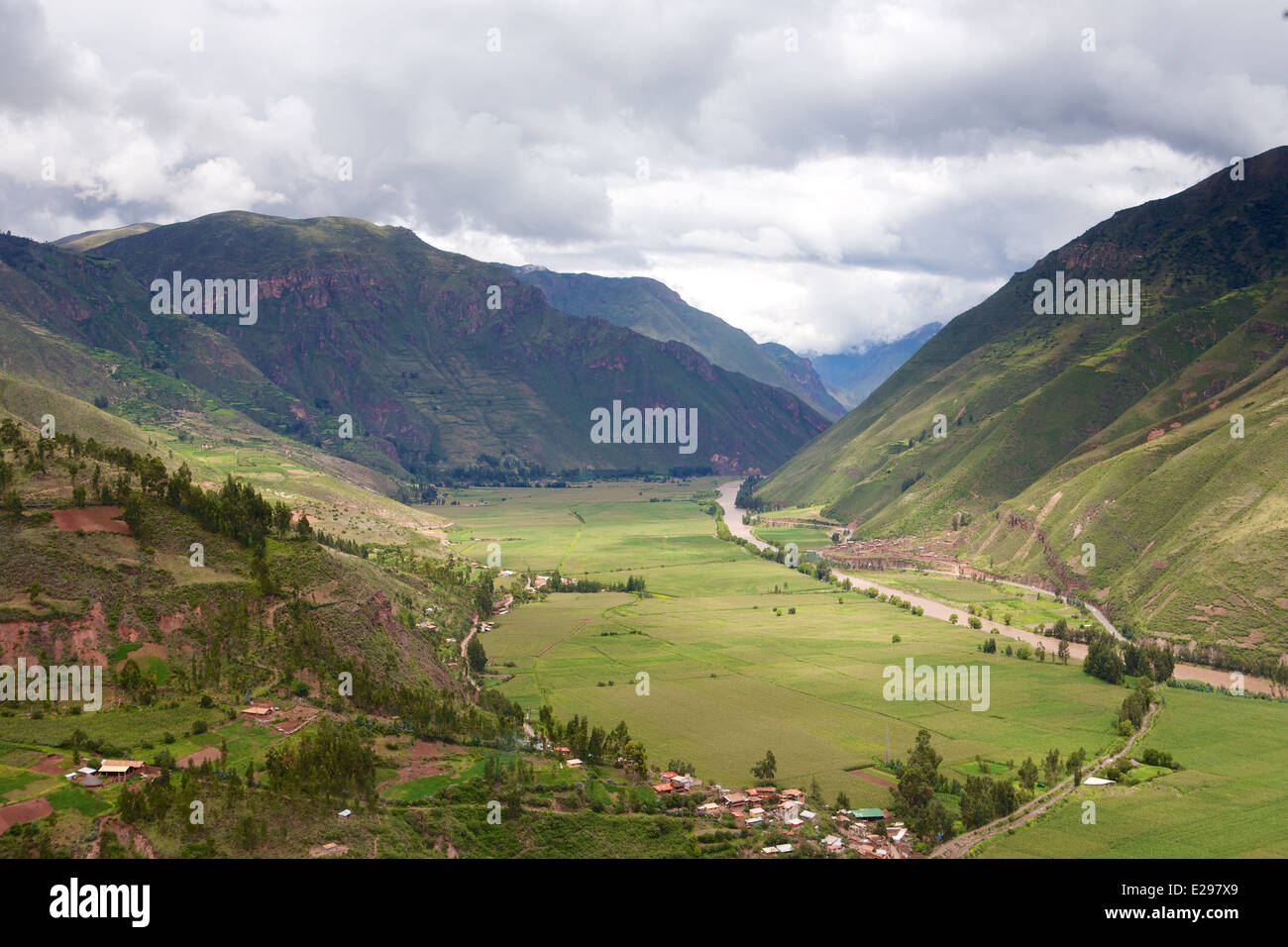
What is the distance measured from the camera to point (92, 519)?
96.7 m

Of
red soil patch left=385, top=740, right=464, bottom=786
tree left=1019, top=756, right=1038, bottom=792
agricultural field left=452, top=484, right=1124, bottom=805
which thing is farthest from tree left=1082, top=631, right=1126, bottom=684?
red soil patch left=385, top=740, right=464, bottom=786

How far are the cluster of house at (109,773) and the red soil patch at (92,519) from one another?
36823 millimetres

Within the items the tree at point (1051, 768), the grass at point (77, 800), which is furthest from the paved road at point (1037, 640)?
the grass at point (77, 800)

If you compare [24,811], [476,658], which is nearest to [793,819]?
[24,811]

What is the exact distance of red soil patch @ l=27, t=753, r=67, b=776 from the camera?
213ft

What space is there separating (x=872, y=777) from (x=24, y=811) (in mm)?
66670

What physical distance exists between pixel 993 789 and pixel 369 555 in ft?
394

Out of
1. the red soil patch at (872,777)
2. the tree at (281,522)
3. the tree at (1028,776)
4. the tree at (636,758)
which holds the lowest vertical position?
the red soil patch at (872,777)

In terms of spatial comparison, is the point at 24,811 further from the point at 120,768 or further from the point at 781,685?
the point at 781,685

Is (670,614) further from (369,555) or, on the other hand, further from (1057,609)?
(1057,609)

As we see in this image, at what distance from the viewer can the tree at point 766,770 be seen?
82062 millimetres

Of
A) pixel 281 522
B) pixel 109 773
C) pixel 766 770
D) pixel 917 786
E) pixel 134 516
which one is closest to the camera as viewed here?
pixel 109 773

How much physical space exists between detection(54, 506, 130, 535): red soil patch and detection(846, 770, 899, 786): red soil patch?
79130mm

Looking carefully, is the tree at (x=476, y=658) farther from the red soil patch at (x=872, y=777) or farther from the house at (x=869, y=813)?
the house at (x=869, y=813)
